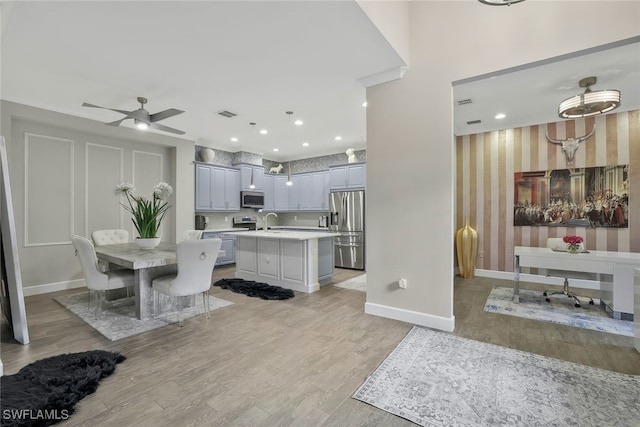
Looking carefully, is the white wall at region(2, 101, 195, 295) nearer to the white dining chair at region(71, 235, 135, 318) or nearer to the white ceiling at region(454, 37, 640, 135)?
the white dining chair at region(71, 235, 135, 318)

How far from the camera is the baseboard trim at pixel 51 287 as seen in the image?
4250 mm

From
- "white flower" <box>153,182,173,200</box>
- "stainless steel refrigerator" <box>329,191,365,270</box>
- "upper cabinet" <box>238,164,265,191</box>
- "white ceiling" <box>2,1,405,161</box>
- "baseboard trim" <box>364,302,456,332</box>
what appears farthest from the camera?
"upper cabinet" <box>238,164,265,191</box>

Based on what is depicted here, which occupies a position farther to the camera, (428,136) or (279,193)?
(279,193)

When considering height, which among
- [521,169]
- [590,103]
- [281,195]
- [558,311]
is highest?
[590,103]

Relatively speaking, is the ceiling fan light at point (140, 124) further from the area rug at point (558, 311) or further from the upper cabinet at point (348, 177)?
the area rug at point (558, 311)

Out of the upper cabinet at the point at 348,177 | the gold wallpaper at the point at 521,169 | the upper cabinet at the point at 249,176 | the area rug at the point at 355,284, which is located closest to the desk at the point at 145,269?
Answer: the area rug at the point at 355,284

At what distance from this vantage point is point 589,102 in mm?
2986

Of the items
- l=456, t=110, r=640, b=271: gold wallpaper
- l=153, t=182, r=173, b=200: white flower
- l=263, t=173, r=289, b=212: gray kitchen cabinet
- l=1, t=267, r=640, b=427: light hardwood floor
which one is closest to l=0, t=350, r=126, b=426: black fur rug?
l=1, t=267, r=640, b=427: light hardwood floor

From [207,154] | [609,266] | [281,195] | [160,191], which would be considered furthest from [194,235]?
[609,266]

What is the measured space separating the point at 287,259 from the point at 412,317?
7.00 feet

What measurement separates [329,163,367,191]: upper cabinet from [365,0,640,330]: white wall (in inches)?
120

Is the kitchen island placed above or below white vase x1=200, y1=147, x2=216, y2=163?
below

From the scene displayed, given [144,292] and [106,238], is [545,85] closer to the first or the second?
[144,292]

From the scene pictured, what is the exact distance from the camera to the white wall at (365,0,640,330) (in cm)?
253
